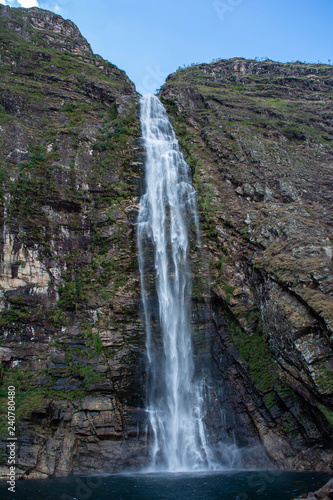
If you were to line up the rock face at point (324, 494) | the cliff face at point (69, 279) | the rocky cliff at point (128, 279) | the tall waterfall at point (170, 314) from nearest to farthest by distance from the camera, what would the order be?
the rock face at point (324, 494) → the rocky cliff at point (128, 279) → the cliff face at point (69, 279) → the tall waterfall at point (170, 314)

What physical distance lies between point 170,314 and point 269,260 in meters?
6.25

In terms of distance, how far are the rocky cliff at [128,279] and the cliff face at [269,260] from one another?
0.28ft

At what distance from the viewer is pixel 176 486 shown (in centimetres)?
1290

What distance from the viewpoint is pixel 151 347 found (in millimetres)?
19312

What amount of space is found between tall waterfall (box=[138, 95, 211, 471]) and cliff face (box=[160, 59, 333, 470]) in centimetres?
126

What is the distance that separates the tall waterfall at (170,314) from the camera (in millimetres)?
16969

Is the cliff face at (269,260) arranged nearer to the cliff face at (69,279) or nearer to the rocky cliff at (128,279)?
the rocky cliff at (128,279)

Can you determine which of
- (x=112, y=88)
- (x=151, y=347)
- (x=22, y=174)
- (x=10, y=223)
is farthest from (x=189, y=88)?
(x=151, y=347)

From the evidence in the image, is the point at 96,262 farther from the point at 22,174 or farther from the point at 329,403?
the point at 329,403

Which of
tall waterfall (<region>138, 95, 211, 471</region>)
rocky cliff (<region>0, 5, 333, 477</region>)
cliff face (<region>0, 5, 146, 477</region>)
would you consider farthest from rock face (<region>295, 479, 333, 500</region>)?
cliff face (<region>0, 5, 146, 477</region>)

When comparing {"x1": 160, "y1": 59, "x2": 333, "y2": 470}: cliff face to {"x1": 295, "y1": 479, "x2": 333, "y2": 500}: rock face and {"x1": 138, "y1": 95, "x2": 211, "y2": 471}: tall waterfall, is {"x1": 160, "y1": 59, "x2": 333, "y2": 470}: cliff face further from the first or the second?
{"x1": 295, "y1": 479, "x2": 333, "y2": 500}: rock face

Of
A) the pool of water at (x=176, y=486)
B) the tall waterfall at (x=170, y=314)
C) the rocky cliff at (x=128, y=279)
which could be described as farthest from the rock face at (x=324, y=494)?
the tall waterfall at (x=170, y=314)

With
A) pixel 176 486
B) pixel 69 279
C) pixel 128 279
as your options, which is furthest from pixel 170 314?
pixel 176 486

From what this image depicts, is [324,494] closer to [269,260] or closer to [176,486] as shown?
[176,486]
